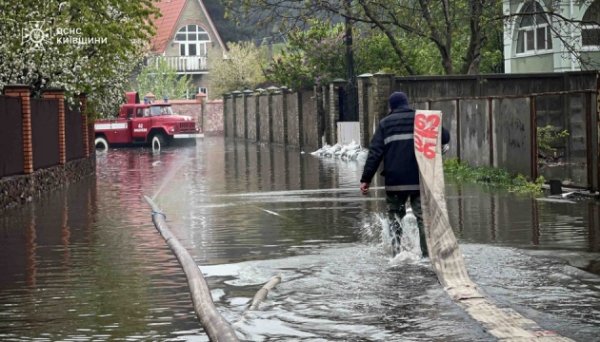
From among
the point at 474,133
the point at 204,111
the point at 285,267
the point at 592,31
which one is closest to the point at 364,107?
the point at 592,31

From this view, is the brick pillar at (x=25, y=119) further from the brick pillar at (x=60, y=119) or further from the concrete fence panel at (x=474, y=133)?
the concrete fence panel at (x=474, y=133)

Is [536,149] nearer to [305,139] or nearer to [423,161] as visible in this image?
[423,161]

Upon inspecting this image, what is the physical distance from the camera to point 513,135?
82.3 ft

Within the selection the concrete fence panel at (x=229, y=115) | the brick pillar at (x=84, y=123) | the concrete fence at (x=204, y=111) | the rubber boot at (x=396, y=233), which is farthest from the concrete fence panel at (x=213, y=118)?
the rubber boot at (x=396, y=233)

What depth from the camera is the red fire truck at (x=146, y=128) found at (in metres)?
56.2

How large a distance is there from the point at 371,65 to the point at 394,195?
117 ft

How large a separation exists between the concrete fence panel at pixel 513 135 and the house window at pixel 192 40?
74.2 meters

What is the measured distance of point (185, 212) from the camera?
66.0ft

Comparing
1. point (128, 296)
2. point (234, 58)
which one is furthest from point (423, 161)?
point (234, 58)

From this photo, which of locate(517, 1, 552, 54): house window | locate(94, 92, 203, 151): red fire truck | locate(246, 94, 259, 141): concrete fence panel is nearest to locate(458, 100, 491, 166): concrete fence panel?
locate(517, 1, 552, 54): house window

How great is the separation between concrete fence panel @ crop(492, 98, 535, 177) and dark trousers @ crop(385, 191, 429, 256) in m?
11.1

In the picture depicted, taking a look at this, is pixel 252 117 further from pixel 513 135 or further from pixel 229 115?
pixel 513 135

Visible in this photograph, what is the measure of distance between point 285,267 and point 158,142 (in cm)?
4342

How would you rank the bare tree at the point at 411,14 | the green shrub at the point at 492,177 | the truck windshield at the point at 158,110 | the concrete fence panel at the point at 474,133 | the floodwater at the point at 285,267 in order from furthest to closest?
the truck windshield at the point at 158,110, the bare tree at the point at 411,14, the concrete fence panel at the point at 474,133, the green shrub at the point at 492,177, the floodwater at the point at 285,267
